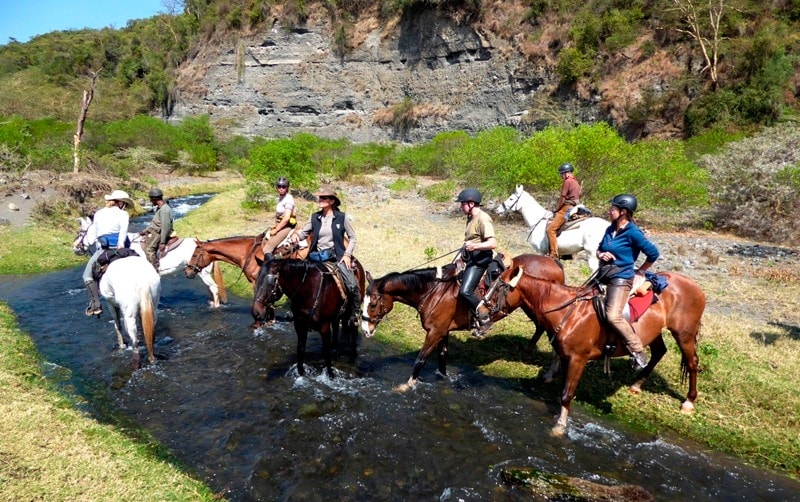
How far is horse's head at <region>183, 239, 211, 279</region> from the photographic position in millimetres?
9469

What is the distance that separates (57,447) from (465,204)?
5531 millimetres

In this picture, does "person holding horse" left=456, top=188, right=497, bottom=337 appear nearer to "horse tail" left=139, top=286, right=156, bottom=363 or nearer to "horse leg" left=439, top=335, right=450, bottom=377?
"horse leg" left=439, top=335, right=450, bottom=377

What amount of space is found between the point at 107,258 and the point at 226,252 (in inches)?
95.4

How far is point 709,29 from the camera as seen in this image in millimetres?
29203

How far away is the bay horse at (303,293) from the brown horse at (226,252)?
289cm

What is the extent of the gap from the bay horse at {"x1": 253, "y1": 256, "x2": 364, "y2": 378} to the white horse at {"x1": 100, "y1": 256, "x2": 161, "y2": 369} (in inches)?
81.1

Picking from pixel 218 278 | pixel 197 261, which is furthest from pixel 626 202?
pixel 218 278

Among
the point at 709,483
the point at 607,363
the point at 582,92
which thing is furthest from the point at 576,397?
the point at 582,92

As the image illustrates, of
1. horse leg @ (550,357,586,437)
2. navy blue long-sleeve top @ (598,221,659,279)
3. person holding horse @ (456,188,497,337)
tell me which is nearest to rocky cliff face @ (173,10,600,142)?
person holding horse @ (456,188,497,337)

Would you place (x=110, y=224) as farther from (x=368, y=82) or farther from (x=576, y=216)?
(x=368, y=82)

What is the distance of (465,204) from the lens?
21.1 feet

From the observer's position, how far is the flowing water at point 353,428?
4.81 meters

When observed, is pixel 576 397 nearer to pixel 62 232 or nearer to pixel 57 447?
pixel 57 447

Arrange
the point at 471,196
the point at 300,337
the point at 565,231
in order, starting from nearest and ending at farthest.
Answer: the point at 471,196 → the point at 300,337 → the point at 565,231
